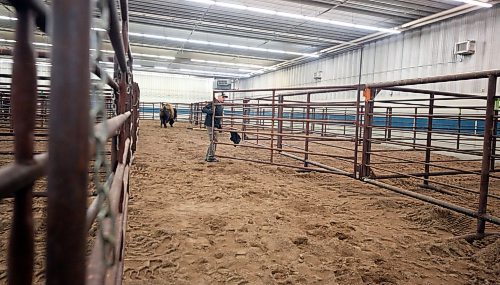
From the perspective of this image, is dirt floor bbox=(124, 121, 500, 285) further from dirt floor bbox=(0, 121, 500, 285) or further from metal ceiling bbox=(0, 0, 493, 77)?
metal ceiling bbox=(0, 0, 493, 77)

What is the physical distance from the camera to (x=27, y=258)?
1.84 feet

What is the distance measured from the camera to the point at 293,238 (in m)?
2.64

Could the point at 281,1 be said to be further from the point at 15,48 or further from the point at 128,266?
the point at 15,48

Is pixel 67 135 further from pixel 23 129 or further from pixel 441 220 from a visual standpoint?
pixel 441 220

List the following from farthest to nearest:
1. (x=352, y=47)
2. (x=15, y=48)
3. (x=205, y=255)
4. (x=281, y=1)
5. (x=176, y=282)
Result: 1. (x=352, y=47)
2. (x=281, y=1)
3. (x=205, y=255)
4. (x=176, y=282)
5. (x=15, y=48)

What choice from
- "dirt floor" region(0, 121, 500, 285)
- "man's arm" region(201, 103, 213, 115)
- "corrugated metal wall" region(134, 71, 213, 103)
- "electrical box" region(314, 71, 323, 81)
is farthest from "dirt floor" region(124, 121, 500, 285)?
"corrugated metal wall" region(134, 71, 213, 103)

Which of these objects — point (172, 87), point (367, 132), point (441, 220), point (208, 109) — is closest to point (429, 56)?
point (208, 109)

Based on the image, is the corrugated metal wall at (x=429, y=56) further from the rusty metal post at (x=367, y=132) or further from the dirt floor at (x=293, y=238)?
the dirt floor at (x=293, y=238)

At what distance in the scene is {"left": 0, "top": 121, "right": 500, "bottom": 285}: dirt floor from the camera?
2094 mm

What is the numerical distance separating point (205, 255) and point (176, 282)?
15.2 inches

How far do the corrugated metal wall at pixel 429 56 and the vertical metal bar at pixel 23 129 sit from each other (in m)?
11.0

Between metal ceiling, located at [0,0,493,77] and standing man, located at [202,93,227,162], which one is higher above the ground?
metal ceiling, located at [0,0,493,77]

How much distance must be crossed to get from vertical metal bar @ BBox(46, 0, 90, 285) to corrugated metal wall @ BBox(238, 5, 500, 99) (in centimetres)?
1099

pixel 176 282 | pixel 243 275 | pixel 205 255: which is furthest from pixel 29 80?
pixel 205 255
